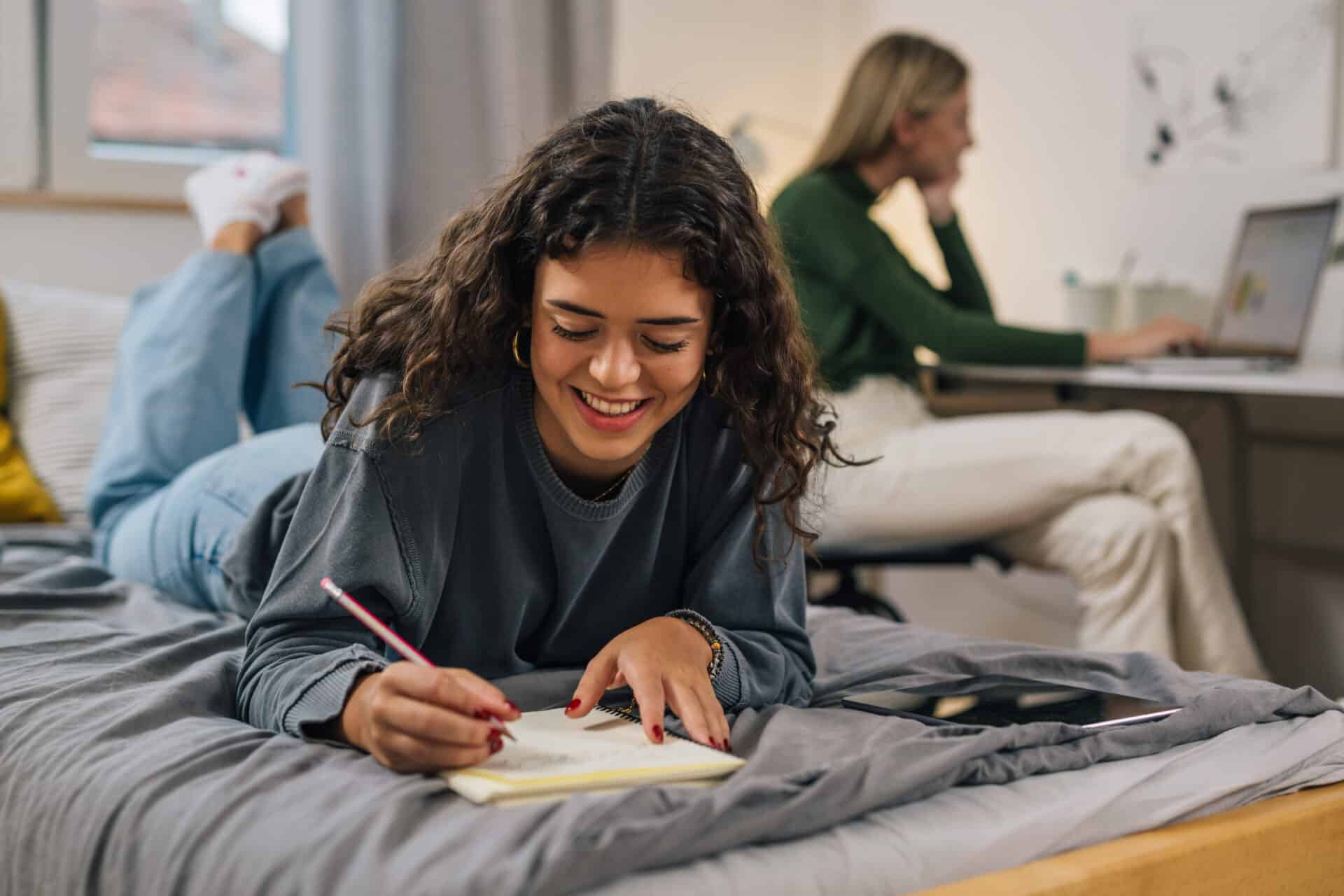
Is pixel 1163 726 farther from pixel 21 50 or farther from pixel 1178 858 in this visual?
pixel 21 50

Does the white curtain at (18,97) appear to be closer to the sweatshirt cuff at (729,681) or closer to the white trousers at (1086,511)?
the white trousers at (1086,511)

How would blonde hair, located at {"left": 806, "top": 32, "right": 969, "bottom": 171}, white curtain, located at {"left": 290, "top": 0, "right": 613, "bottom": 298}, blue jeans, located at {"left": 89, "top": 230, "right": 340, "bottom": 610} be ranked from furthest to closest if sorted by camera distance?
white curtain, located at {"left": 290, "top": 0, "right": 613, "bottom": 298}, blonde hair, located at {"left": 806, "top": 32, "right": 969, "bottom": 171}, blue jeans, located at {"left": 89, "top": 230, "right": 340, "bottom": 610}

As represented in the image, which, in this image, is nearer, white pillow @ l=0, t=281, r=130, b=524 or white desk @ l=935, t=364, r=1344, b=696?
white pillow @ l=0, t=281, r=130, b=524

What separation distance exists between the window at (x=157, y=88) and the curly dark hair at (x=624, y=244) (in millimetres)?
1674

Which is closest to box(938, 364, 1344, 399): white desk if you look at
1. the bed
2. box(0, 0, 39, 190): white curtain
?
the bed

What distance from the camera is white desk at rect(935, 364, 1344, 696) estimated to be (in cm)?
226

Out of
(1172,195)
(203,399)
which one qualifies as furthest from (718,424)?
(1172,195)

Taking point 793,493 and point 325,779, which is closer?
point 325,779

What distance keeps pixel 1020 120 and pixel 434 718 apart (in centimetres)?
260

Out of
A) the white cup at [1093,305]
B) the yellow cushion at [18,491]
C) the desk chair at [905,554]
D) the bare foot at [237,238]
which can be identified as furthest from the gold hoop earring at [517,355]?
the white cup at [1093,305]

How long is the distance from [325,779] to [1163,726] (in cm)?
58

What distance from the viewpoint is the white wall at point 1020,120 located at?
2.53 metres

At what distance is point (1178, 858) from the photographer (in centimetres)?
81

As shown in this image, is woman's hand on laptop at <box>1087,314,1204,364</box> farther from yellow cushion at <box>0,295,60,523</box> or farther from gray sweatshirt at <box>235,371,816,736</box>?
yellow cushion at <box>0,295,60,523</box>
